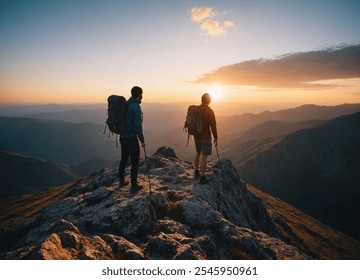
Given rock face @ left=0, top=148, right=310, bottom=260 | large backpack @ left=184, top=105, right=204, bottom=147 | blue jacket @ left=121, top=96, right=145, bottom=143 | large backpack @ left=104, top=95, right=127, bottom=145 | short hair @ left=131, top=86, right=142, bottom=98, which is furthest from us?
large backpack @ left=184, top=105, right=204, bottom=147

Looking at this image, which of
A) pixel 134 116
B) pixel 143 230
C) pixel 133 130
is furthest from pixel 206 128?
pixel 143 230

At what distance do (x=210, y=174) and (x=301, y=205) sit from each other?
17946 cm

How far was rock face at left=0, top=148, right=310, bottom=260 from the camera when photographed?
8.43 meters

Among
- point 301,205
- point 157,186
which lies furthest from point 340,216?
point 157,186

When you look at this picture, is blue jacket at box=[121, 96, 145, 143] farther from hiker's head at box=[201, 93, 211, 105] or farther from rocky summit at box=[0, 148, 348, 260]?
hiker's head at box=[201, 93, 211, 105]

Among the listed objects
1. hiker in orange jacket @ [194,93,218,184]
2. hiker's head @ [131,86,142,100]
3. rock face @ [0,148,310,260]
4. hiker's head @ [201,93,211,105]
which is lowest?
rock face @ [0,148,310,260]

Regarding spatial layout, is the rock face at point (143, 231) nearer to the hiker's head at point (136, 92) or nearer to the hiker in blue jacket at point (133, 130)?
the hiker in blue jacket at point (133, 130)

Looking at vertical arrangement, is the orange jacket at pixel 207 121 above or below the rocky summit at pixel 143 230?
above

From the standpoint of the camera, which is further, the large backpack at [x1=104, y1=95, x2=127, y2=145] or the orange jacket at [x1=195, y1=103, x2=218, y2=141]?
the orange jacket at [x1=195, y1=103, x2=218, y2=141]

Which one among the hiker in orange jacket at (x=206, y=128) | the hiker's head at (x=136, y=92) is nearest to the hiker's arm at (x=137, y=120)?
the hiker's head at (x=136, y=92)

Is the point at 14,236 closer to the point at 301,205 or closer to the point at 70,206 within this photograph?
the point at 70,206

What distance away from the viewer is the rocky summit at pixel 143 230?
844cm

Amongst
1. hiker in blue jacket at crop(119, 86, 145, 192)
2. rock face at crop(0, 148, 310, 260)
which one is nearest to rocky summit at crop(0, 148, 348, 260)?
rock face at crop(0, 148, 310, 260)

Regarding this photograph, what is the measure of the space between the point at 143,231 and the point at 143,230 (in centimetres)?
5
